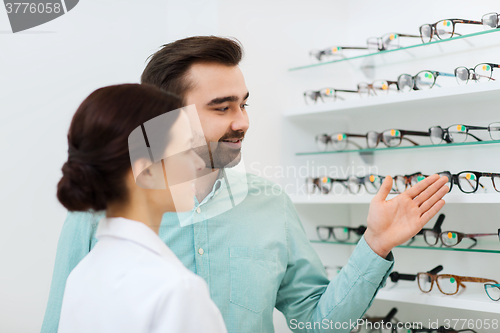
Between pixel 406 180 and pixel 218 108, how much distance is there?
0.63 meters

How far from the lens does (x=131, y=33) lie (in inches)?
52.1

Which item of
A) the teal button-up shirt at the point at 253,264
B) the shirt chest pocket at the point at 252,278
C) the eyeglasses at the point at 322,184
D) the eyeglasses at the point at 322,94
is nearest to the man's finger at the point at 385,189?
the teal button-up shirt at the point at 253,264

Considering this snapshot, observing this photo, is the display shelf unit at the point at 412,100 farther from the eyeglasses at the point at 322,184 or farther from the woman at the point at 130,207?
the woman at the point at 130,207

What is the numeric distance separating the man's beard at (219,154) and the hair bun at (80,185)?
0.44 meters

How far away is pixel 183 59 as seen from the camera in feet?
3.44

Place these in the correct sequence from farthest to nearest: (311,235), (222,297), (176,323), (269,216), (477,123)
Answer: (311,235), (477,123), (269,216), (222,297), (176,323)

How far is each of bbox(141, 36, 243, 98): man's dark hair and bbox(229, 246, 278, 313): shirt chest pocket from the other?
0.40 m

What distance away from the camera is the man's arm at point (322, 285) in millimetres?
940

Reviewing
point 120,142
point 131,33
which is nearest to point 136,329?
point 120,142

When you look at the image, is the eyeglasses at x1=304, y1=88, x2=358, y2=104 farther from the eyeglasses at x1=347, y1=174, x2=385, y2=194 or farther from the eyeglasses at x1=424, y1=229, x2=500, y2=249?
the eyeglasses at x1=424, y1=229, x2=500, y2=249

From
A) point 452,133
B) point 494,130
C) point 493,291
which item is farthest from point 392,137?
point 493,291

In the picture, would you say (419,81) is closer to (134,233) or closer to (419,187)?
(419,187)

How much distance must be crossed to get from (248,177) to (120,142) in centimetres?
61

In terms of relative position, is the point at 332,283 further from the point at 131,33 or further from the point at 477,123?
the point at 131,33
